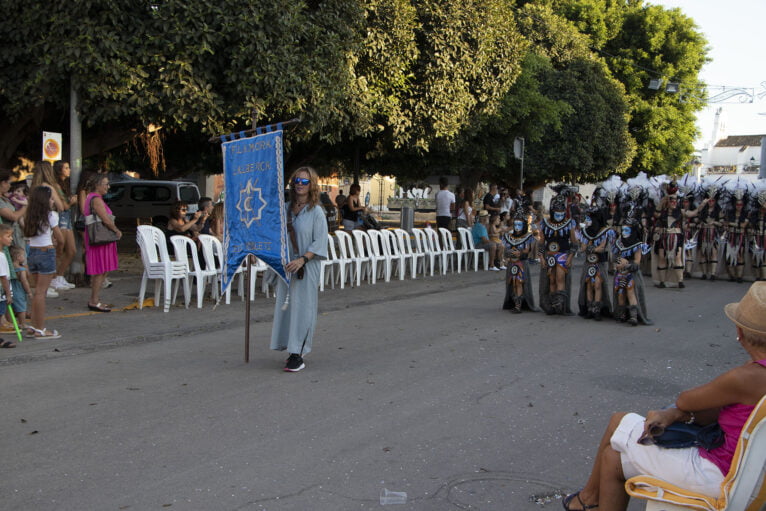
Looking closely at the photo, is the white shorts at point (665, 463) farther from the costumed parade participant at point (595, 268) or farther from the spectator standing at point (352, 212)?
the spectator standing at point (352, 212)

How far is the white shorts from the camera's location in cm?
323

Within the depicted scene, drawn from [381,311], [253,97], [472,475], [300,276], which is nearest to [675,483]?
[472,475]

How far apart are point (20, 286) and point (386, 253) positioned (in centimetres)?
789

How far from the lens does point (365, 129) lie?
16.3 metres

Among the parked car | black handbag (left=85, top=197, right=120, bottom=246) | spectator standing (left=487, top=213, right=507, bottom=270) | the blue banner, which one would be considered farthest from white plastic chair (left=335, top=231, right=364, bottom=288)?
the parked car

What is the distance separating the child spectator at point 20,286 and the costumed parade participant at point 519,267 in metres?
6.69

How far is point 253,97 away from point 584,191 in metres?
48.4

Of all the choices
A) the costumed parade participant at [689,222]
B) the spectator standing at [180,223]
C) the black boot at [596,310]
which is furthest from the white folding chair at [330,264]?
the costumed parade participant at [689,222]

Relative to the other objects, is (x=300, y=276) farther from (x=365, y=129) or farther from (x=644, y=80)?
(x=644, y=80)

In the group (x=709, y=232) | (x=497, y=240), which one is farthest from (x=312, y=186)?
(x=709, y=232)

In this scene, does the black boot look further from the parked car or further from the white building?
the white building

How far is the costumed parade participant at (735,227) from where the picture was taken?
16.9m

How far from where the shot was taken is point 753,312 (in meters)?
3.21

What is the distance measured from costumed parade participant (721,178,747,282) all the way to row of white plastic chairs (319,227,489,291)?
558 centimetres
